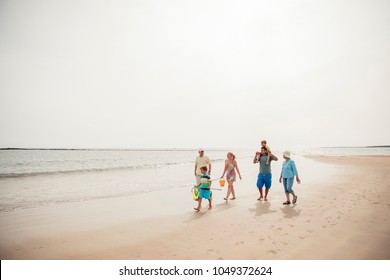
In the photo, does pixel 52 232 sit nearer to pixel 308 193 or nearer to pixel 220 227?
pixel 220 227

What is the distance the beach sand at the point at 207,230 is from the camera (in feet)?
15.3

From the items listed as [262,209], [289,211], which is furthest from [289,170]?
[262,209]

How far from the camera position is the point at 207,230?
19.6ft

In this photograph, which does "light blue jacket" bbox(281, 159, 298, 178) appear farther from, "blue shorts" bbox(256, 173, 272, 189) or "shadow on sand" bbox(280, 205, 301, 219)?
"shadow on sand" bbox(280, 205, 301, 219)

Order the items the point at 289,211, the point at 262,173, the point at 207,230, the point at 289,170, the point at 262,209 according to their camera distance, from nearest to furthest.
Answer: the point at 207,230 < the point at 289,211 < the point at 262,209 < the point at 289,170 < the point at 262,173

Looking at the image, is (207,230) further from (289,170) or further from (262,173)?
(289,170)

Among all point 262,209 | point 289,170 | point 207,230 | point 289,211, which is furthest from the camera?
point 289,170

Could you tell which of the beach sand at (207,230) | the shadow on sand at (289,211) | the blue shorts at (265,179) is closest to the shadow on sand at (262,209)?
the beach sand at (207,230)

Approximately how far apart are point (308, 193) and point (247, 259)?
762cm

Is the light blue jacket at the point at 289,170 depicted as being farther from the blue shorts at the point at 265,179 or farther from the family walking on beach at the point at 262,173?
the blue shorts at the point at 265,179

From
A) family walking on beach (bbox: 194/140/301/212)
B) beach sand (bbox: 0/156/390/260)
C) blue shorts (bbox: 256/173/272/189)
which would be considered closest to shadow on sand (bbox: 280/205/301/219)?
beach sand (bbox: 0/156/390/260)

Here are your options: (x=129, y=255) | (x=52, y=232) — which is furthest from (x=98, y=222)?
(x=129, y=255)

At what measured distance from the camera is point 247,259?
435cm

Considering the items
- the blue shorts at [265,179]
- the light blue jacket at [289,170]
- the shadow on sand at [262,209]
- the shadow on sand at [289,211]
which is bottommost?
the shadow on sand at [262,209]
